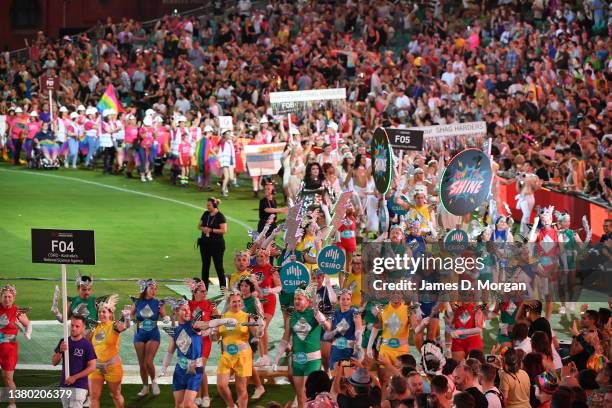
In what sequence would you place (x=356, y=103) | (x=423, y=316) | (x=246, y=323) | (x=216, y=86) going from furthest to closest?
(x=216, y=86)
(x=356, y=103)
(x=423, y=316)
(x=246, y=323)

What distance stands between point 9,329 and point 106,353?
1.52 metres

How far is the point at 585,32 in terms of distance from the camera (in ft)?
121

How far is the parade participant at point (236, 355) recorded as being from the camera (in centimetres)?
1686

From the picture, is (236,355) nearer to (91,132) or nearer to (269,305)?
(269,305)

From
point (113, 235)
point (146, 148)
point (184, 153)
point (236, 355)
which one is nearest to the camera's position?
point (236, 355)

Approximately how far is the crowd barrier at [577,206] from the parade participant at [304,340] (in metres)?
8.21

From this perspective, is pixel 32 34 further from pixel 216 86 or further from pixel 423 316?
pixel 423 316

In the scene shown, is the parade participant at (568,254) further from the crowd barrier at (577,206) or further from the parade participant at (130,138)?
the parade participant at (130,138)

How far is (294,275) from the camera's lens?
19.2 m

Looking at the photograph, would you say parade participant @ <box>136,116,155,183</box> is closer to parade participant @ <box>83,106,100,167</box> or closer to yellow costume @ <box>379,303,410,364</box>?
parade participant @ <box>83,106,100,167</box>

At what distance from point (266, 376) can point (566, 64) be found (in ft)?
64.2

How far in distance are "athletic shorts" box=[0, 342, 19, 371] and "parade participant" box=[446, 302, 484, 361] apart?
5828 mm

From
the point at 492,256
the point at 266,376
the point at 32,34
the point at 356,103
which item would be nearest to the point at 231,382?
the point at 266,376

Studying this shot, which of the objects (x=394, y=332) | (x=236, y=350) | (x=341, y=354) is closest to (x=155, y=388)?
(x=236, y=350)
